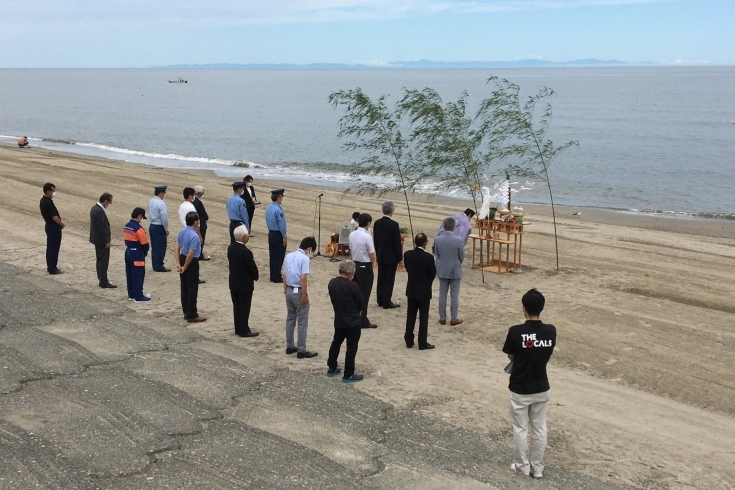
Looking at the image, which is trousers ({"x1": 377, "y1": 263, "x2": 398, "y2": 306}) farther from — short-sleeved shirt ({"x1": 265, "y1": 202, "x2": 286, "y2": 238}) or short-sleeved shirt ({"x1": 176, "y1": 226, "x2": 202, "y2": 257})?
short-sleeved shirt ({"x1": 176, "y1": 226, "x2": 202, "y2": 257})

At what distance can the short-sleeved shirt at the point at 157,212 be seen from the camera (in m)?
14.6

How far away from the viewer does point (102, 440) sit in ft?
23.8

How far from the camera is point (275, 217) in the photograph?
14.0 meters

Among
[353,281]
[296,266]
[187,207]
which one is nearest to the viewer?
[296,266]

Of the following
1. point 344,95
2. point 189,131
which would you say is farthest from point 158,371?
point 189,131

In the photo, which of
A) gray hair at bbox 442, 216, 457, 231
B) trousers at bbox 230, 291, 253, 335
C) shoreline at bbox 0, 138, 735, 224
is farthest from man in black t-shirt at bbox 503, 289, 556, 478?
shoreline at bbox 0, 138, 735, 224

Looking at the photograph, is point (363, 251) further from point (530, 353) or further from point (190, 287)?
point (530, 353)

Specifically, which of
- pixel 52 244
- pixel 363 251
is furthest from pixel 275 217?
pixel 52 244

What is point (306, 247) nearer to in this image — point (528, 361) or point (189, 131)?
point (528, 361)

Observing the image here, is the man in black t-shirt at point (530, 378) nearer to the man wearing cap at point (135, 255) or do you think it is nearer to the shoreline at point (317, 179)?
the man wearing cap at point (135, 255)

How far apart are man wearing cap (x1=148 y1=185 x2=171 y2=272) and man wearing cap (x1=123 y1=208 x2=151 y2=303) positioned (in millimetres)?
1509

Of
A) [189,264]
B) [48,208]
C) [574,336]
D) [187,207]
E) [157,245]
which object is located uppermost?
[187,207]

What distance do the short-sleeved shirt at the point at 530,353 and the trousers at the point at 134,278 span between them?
800 cm

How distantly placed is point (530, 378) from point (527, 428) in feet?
1.85
